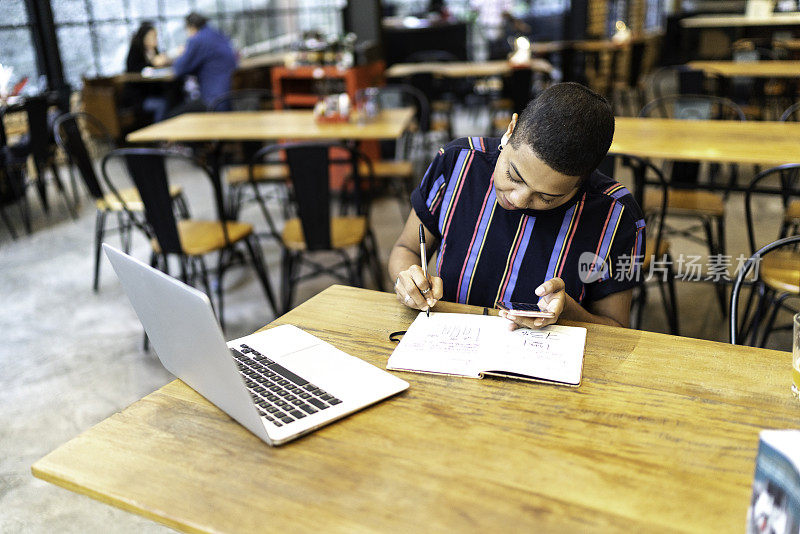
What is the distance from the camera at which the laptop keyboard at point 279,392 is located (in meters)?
1.01

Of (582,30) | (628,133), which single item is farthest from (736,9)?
(628,133)

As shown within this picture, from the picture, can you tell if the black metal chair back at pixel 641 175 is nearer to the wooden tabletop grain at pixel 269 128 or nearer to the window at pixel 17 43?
the wooden tabletop grain at pixel 269 128

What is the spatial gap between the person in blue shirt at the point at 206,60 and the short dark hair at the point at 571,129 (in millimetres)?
5066

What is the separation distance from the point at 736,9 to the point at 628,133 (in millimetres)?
9500

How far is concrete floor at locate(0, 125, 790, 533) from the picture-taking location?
2041 millimetres

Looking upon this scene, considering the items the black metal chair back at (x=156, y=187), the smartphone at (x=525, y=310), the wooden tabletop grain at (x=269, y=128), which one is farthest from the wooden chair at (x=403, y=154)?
the smartphone at (x=525, y=310)

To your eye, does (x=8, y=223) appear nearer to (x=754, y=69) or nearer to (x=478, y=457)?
(x=478, y=457)

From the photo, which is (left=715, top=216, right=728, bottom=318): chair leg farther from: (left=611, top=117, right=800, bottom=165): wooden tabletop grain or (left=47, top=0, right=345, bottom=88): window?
(left=47, top=0, right=345, bottom=88): window

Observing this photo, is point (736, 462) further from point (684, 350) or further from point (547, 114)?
point (547, 114)

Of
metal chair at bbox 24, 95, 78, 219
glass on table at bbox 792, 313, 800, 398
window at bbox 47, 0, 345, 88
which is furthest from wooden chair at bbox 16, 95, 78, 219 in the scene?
glass on table at bbox 792, 313, 800, 398

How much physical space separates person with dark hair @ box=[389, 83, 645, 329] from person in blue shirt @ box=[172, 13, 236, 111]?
15.5 feet

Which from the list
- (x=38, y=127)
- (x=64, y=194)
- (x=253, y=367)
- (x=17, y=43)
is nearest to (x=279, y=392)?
(x=253, y=367)

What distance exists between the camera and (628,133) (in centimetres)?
316

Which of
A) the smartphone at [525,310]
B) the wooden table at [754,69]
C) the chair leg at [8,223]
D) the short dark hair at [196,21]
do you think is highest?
the short dark hair at [196,21]
